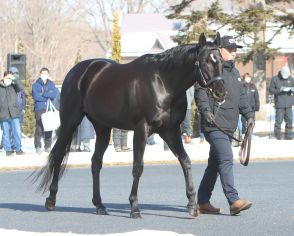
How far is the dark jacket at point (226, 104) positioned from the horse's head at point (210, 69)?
28 cm

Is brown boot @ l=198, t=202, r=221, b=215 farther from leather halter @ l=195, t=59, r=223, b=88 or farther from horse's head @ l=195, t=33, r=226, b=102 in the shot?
leather halter @ l=195, t=59, r=223, b=88

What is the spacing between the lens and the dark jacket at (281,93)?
2559 cm

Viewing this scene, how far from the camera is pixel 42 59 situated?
6256 centimetres

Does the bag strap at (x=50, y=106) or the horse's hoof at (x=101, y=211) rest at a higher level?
the horse's hoof at (x=101, y=211)

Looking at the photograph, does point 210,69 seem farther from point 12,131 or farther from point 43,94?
point 43,94

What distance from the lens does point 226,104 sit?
1068 centimetres

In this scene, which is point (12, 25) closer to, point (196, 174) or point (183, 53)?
point (196, 174)

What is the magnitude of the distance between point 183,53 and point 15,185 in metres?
5.76

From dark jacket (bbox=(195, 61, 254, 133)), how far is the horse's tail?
1.80 meters

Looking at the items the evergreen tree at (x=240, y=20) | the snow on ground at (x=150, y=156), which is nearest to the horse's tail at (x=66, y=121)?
the snow on ground at (x=150, y=156)

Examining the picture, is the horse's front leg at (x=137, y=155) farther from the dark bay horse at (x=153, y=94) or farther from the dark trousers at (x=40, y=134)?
the dark trousers at (x=40, y=134)

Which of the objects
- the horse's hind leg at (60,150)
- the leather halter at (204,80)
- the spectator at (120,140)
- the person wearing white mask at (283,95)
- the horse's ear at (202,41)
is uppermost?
the horse's ear at (202,41)

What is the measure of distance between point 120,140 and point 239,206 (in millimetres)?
12633

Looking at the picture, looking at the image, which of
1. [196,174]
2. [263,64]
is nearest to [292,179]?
[196,174]
